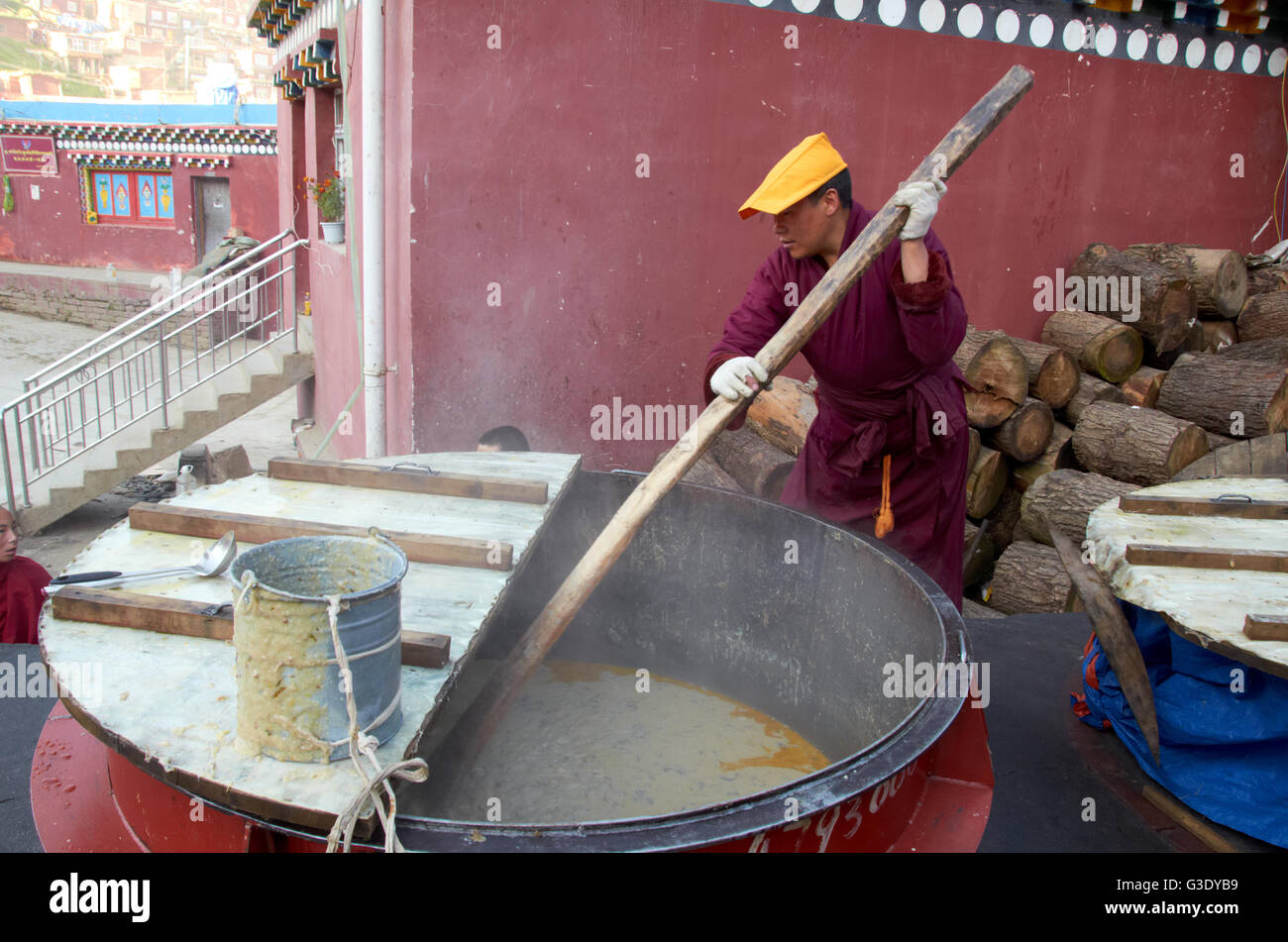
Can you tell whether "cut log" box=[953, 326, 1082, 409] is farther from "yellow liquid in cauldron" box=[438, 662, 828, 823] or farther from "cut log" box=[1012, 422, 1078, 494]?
"yellow liquid in cauldron" box=[438, 662, 828, 823]

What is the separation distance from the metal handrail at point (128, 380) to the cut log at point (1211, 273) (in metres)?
7.20

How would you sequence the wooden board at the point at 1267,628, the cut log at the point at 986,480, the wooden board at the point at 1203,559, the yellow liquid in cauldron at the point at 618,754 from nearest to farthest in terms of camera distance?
the wooden board at the point at 1267,628, the wooden board at the point at 1203,559, the yellow liquid in cauldron at the point at 618,754, the cut log at the point at 986,480

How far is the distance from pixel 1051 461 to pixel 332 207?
577 cm

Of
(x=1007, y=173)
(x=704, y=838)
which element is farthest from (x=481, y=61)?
(x=704, y=838)

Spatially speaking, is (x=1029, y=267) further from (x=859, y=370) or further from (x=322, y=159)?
(x=322, y=159)

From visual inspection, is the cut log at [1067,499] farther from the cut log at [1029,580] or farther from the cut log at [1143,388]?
the cut log at [1143,388]

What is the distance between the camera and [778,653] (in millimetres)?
3498

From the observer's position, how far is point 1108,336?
6.07m

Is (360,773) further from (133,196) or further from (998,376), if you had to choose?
(133,196)

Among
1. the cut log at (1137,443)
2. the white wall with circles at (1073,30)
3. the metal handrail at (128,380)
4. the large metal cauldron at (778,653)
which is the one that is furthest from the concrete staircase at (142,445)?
the cut log at (1137,443)

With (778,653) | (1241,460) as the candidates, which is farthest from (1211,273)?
(778,653)

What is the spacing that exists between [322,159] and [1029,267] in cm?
622

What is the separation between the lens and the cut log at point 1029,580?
543 cm

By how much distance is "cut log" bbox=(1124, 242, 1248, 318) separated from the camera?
254 inches
